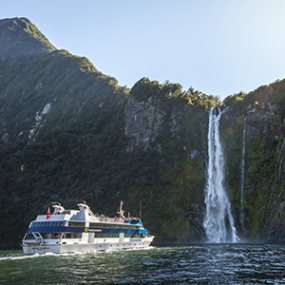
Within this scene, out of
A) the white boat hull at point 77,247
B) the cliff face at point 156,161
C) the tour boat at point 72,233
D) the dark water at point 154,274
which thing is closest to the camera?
the dark water at point 154,274

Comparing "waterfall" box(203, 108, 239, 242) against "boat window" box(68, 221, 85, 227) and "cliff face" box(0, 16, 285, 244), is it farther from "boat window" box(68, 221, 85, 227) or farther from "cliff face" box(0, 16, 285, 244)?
"boat window" box(68, 221, 85, 227)

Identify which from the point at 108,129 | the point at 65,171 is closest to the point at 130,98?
the point at 108,129

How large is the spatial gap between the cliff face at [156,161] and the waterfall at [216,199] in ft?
5.96

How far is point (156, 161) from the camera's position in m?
105

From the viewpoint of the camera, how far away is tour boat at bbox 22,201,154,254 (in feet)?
158

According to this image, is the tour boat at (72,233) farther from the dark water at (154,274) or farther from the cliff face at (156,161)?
the cliff face at (156,161)

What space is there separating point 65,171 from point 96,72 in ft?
298

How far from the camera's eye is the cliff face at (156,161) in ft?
271

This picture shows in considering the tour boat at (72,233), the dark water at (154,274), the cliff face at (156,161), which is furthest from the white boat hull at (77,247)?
the cliff face at (156,161)

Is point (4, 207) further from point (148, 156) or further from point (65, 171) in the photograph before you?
point (148, 156)

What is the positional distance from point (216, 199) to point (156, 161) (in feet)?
83.5

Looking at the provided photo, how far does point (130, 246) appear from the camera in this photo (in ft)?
204

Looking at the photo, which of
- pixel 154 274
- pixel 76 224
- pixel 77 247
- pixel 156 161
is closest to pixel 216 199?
pixel 156 161

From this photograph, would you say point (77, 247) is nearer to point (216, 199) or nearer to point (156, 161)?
point (216, 199)
